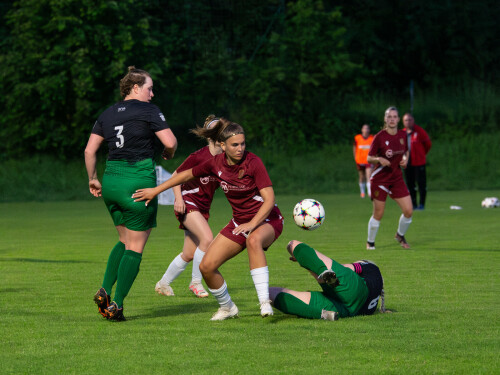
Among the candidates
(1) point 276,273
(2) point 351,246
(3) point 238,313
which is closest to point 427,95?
(2) point 351,246

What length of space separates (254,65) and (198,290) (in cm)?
2479

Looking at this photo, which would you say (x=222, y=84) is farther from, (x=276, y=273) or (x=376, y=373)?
(x=376, y=373)

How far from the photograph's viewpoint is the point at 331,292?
246 inches

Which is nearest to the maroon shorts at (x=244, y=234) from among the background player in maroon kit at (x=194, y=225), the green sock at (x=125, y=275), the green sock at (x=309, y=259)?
the green sock at (x=309, y=259)

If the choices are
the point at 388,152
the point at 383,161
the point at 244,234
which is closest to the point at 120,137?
the point at 244,234

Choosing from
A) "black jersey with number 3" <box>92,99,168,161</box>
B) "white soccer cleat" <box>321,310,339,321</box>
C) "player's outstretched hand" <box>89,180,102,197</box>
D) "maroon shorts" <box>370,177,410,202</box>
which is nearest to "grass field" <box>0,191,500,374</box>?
"white soccer cleat" <box>321,310,339,321</box>

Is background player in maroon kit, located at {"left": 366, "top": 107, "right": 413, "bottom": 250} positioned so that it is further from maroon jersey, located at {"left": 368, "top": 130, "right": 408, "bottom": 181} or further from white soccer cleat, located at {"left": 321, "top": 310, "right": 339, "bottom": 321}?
white soccer cleat, located at {"left": 321, "top": 310, "right": 339, "bottom": 321}

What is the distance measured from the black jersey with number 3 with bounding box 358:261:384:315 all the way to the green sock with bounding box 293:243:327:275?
55 centimetres

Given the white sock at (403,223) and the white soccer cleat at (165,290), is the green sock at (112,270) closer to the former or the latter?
the white soccer cleat at (165,290)

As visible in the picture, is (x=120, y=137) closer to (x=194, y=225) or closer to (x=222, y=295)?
(x=222, y=295)

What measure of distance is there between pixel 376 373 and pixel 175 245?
8.45 meters

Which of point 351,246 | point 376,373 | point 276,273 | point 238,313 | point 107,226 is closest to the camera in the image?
point 376,373

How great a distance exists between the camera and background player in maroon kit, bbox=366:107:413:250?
11812 mm

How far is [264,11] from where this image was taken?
32062 millimetres
